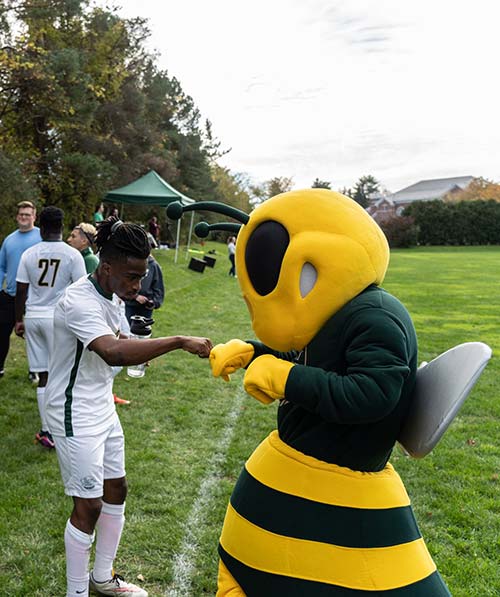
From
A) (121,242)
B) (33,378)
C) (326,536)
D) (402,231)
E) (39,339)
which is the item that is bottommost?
(33,378)

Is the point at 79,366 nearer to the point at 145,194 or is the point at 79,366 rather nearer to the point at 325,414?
the point at 325,414

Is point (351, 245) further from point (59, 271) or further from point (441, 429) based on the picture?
point (59, 271)

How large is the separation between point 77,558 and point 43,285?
9.92 ft

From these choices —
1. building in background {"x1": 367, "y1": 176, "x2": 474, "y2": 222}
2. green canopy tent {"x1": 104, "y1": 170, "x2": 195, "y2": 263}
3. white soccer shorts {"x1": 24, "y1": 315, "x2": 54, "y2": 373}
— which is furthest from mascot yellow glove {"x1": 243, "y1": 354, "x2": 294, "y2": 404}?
building in background {"x1": 367, "y1": 176, "x2": 474, "y2": 222}

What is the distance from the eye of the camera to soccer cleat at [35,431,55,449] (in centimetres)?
525

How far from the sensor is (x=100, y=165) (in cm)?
2014

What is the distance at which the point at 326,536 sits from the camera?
1914mm

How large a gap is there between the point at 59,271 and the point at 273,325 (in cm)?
372

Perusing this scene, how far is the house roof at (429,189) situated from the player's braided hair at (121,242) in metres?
110

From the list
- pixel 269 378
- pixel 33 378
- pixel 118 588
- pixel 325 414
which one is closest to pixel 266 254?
pixel 269 378

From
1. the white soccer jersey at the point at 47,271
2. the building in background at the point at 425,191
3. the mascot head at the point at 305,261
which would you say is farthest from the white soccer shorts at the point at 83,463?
the building in background at the point at 425,191

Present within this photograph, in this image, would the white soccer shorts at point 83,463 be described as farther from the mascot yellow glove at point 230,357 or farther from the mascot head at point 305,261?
the mascot head at point 305,261

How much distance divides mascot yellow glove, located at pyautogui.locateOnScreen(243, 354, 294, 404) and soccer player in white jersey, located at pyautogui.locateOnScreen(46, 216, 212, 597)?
0.87 meters

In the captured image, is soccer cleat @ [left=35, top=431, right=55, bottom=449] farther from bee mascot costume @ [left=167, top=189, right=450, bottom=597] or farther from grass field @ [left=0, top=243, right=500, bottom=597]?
bee mascot costume @ [left=167, top=189, right=450, bottom=597]
